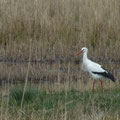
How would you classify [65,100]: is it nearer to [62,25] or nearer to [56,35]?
[56,35]

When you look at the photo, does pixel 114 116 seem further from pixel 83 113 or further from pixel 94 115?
pixel 83 113

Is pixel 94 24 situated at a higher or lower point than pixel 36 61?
higher

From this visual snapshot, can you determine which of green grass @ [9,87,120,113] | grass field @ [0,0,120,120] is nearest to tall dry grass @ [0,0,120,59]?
grass field @ [0,0,120,120]

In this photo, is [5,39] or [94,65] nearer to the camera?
[94,65]

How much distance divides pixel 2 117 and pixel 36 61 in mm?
5468

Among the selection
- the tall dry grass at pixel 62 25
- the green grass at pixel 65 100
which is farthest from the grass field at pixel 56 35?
the green grass at pixel 65 100

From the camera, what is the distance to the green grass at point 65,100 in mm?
6195

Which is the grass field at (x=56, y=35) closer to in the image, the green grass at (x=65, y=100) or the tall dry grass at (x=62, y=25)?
the tall dry grass at (x=62, y=25)

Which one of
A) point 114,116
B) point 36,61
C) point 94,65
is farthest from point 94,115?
point 36,61

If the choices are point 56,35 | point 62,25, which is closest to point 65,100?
point 56,35

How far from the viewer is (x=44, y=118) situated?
17.0 ft

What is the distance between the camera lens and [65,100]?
6.29m

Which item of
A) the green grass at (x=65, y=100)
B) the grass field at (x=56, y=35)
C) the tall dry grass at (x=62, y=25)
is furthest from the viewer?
the tall dry grass at (x=62, y=25)

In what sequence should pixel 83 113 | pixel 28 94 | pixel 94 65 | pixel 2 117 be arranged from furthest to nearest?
pixel 94 65, pixel 28 94, pixel 83 113, pixel 2 117
